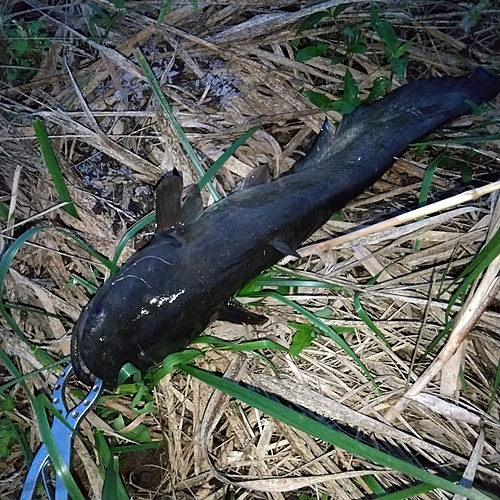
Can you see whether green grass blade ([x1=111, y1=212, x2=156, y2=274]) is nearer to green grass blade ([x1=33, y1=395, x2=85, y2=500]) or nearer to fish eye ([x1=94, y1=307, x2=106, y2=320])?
fish eye ([x1=94, y1=307, x2=106, y2=320])

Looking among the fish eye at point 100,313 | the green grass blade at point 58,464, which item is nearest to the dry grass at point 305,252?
the green grass blade at point 58,464

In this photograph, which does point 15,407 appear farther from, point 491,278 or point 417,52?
point 417,52

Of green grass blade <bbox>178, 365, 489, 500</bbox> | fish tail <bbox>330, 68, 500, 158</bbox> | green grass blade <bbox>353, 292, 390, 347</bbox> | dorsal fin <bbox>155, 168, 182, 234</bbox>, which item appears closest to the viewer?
green grass blade <bbox>178, 365, 489, 500</bbox>

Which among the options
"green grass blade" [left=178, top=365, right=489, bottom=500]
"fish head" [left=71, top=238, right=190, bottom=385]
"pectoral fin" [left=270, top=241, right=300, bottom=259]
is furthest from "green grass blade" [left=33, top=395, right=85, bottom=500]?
"pectoral fin" [left=270, top=241, right=300, bottom=259]

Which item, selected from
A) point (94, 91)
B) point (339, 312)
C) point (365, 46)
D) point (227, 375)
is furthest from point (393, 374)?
point (94, 91)

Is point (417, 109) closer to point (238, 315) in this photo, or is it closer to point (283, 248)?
point (283, 248)

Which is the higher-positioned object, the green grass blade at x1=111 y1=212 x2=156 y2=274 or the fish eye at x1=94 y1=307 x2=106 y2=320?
the green grass blade at x1=111 y1=212 x2=156 y2=274

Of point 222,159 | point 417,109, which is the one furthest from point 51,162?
point 417,109
